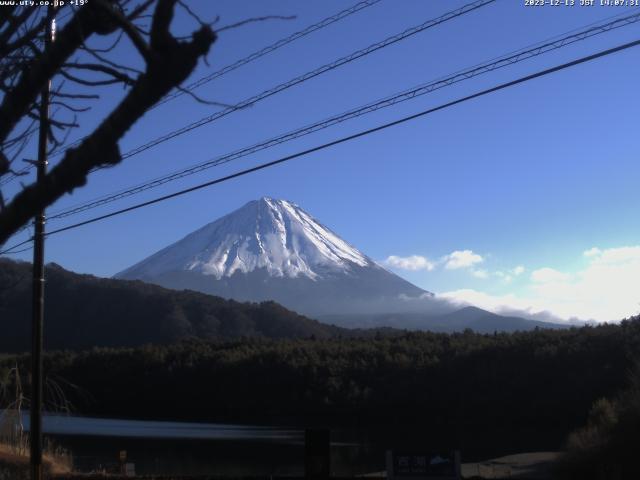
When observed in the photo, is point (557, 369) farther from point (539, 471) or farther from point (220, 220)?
point (220, 220)

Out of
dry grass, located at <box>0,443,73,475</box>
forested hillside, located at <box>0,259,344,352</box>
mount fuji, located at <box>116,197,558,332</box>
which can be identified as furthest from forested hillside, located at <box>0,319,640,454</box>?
mount fuji, located at <box>116,197,558,332</box>

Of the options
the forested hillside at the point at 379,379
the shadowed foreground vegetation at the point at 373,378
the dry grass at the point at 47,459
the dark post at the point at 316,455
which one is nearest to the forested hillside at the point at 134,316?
the forested hillside at the point at 379,379

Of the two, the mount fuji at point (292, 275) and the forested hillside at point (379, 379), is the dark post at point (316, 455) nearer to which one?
the forested hillside at point (379, 379)

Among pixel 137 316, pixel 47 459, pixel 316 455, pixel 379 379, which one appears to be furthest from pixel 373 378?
pixel 137 316

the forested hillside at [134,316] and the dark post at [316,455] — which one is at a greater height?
the forested hillside at [134,316]

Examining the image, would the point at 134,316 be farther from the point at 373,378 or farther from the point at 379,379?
the point at 379,379

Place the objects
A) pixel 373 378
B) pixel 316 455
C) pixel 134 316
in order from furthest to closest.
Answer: pixel 134 316, pixel 373 378, pixel 316 455

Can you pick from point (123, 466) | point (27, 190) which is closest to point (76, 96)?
point (27, 190)

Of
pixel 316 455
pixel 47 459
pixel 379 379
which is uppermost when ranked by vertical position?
pixel 316 455
